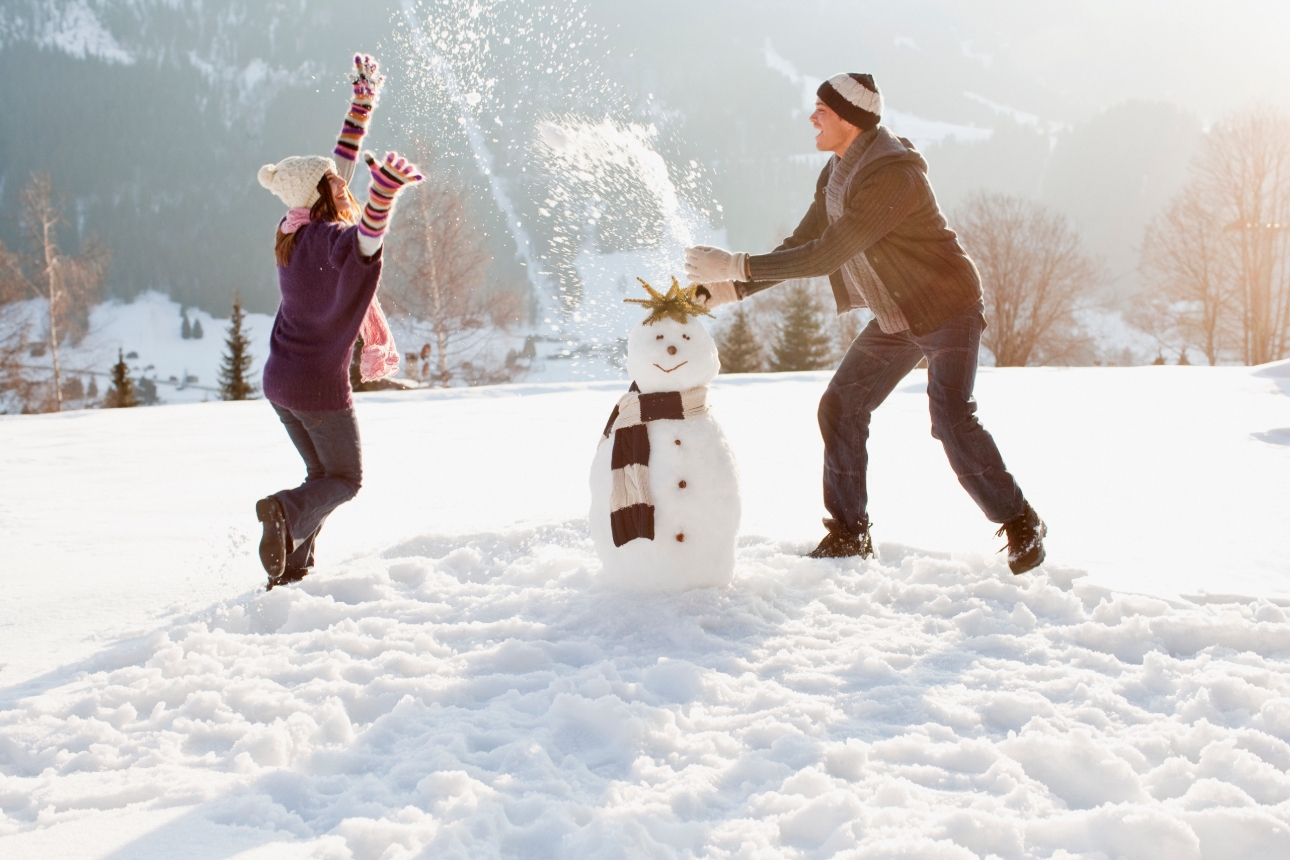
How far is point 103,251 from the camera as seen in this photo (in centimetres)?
2759

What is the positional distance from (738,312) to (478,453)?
25.2 meters

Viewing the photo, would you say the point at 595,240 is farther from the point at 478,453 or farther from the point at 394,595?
the point at 394,595

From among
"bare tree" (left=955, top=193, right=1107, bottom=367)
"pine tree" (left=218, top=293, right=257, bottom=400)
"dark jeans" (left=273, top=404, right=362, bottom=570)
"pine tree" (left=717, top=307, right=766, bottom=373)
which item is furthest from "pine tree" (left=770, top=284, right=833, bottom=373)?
"dark jeans" (left=273, top=404, right=362, bottom=570)

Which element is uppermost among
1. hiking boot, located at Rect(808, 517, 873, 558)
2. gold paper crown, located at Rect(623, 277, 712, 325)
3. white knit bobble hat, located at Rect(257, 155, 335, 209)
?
white knit bobble hat, located at Rect(257, 155, 335, 209)

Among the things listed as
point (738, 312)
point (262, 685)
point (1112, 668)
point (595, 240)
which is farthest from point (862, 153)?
point (738, 312)

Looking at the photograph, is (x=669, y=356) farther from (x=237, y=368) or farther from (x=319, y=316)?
(x=237, y=368)

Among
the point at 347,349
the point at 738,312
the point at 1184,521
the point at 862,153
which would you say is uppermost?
the point at 738,312

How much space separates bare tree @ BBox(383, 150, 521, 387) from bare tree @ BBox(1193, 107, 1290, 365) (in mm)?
23176

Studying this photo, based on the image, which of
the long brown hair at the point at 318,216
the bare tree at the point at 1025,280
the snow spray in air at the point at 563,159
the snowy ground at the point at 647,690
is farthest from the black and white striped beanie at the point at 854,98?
the bare tree at the point at 1025,280

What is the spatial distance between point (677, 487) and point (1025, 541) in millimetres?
1373

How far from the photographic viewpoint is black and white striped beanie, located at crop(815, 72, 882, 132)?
3035 mm

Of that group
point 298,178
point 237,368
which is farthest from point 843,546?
point 237,368

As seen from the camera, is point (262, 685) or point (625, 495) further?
point (625, 495)

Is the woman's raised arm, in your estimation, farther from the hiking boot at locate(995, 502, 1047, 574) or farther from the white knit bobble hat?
the hiking boot at locate(995, 502, 1047, 574)
